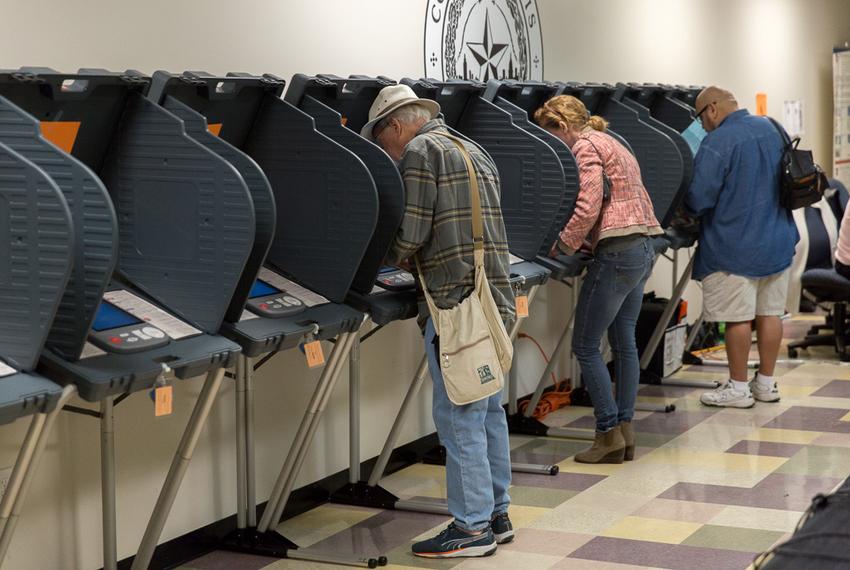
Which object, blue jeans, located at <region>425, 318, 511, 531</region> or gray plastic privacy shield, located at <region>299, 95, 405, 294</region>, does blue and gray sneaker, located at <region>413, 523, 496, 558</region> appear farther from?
gray plastic privacy shield, located at <region>299, 95, 405, 294</region>

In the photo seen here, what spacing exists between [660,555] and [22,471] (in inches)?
74.3

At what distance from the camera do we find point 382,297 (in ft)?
12.1

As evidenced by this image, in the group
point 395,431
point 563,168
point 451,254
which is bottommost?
point 395,431

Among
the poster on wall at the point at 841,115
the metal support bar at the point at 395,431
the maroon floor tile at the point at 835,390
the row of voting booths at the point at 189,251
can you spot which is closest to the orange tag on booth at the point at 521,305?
the row of voting booths at the point at 189,251

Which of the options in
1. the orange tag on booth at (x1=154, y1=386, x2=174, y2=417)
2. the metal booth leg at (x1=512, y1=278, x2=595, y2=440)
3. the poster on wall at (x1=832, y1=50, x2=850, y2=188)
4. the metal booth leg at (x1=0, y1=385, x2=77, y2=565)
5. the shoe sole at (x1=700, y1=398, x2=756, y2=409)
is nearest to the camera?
the metal booth leg at (x1=0, y1=385, x2=77, y2=565)

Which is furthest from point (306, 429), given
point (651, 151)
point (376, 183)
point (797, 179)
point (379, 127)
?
point (797, 179)

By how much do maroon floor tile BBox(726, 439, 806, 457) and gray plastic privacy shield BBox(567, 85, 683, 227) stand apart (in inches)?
42.3

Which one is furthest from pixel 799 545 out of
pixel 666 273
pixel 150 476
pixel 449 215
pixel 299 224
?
pixel 666 273

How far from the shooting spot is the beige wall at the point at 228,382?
10.9ft

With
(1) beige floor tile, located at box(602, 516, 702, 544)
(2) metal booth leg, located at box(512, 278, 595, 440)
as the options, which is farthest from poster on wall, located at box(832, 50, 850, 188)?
(1) beige floor tile, located at box(602, 516, 702, 544)

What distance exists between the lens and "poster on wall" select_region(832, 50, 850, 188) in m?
10.3

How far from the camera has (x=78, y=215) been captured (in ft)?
8.64

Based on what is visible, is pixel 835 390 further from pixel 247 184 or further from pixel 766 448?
pixel 247 184

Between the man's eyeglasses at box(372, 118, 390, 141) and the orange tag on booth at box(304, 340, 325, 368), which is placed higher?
the man's eyeglasses at box(372, 118, 390, 141)
